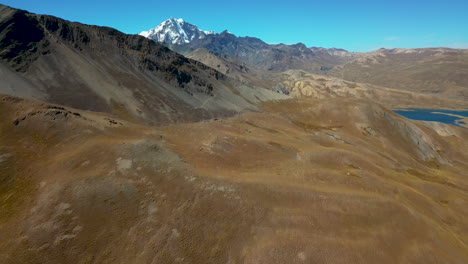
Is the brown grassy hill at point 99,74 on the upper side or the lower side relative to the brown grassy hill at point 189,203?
upper

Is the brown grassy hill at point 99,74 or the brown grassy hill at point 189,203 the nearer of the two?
the brown grassy hill at point 189,203

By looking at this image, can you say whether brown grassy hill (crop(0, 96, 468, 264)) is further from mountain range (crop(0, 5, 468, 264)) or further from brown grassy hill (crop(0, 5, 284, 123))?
brown grassy hill (crop(0, 5, 284, 123))

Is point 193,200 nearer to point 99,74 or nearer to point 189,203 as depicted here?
point 189,203

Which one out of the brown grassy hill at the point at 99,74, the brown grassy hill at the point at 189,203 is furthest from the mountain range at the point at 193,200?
the brown grassy hill at the point at 99,74

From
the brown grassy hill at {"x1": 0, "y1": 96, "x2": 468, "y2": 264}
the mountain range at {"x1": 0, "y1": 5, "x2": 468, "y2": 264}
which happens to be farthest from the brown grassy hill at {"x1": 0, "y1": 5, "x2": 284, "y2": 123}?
the brown grassy hill at {"x1": 0, "y1": 96, "x2": 468, "y2": 264}

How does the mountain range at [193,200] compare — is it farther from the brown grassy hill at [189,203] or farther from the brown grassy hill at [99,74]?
the brown grassy hill at [99,74]
